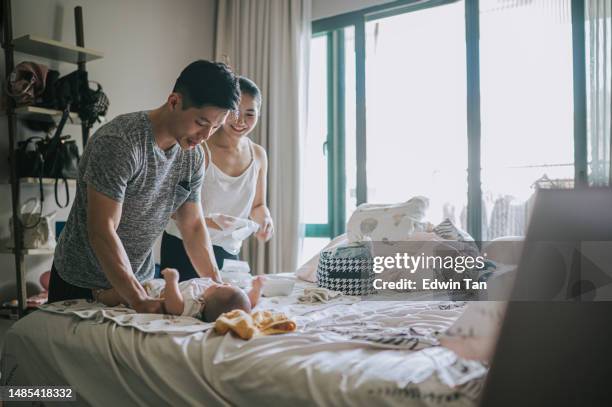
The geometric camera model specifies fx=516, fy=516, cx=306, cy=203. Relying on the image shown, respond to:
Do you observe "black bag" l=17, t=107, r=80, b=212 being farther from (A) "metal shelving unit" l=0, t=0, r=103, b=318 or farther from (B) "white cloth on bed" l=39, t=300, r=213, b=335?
(B) "white cloth on bed" l=39, t=300, r=213, b=335

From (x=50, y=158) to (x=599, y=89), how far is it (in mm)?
2949

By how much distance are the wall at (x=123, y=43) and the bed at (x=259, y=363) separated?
65.8 inches

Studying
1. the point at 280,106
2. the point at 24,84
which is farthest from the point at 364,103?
the point at 24,84

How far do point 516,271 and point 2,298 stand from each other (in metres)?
2.75

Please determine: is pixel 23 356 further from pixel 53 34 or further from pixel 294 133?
pixel 294 133

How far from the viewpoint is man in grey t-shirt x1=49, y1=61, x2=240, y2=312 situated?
1.39 m

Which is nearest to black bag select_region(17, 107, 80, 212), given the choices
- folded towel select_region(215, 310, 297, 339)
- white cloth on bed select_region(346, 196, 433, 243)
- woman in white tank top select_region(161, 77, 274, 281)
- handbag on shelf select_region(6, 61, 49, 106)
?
handbag on shelf select_region(6, 61, 49, 106)

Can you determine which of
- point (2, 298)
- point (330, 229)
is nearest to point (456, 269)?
point (330, 229)

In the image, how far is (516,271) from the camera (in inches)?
31.9

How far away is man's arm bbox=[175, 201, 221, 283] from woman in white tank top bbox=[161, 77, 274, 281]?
38cm

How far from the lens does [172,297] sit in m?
1.44

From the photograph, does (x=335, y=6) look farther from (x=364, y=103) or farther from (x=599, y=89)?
(x=599, y=89)

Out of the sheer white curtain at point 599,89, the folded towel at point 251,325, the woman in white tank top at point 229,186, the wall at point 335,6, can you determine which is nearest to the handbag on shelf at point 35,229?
the woman in white tank top at point 229,186

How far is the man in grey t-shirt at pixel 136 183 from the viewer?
139cm
